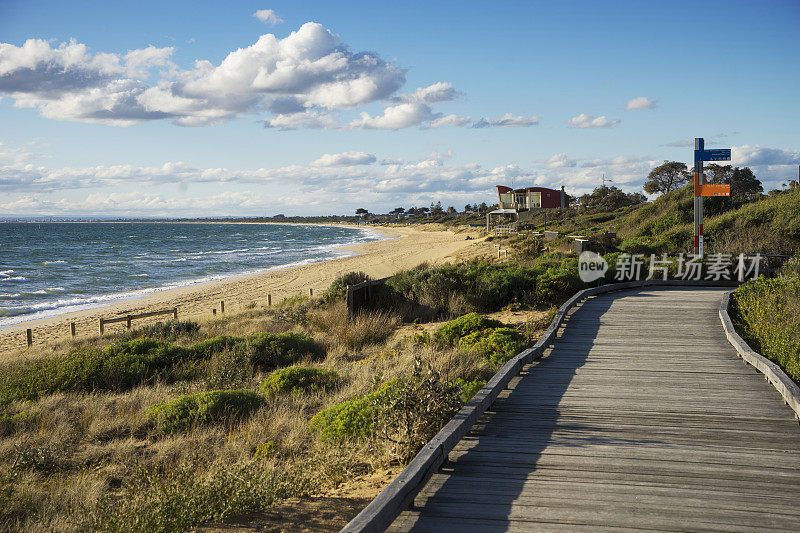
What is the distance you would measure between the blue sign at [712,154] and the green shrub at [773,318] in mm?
3862

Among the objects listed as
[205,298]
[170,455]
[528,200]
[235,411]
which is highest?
[528,200]

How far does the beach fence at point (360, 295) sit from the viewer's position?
13.5 metres

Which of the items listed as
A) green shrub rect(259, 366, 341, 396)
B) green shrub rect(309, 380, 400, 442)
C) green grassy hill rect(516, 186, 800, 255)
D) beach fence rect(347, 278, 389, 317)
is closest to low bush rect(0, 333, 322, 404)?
beach fence rect(347, 278, 389, 317)

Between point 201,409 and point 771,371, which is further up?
point 771,371

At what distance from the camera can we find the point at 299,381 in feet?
27.5

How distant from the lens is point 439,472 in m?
4.19

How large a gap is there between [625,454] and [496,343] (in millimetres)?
4405

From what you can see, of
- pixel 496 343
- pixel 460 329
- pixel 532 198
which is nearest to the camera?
pixel 496 343

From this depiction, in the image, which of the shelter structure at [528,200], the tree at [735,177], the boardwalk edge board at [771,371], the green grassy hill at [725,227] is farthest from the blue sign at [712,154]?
the shelter structure at [528,200]

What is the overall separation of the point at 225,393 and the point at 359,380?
1975mm

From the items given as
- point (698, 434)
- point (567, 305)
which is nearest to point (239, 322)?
point (567, 305)

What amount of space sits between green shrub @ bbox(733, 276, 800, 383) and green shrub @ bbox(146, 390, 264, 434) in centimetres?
703

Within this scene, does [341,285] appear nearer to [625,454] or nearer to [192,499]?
[192,499]

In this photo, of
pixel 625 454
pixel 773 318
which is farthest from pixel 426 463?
pixel 773 318
